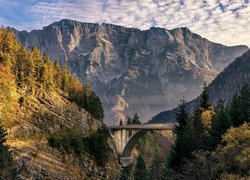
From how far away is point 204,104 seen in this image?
76.8 m

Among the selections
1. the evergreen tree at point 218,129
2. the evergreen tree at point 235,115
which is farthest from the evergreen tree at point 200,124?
the evergreen tree at point 235,115

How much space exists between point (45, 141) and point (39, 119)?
8.22 metres

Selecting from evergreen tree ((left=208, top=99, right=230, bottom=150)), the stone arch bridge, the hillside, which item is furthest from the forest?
the stone arch bridge

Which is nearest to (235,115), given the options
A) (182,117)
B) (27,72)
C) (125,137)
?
(182,117)

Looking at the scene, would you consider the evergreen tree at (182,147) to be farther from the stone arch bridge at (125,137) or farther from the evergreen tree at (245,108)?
the stone arch bridge at (125,137)

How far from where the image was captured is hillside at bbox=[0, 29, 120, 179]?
79750mm

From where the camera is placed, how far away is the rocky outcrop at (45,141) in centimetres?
7762

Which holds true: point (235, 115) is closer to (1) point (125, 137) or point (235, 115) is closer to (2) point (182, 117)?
(2) point (182, 117)

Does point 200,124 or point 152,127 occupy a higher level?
point 152,127

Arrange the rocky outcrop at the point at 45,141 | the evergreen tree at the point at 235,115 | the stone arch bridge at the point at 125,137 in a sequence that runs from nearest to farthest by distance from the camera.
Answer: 1. the evergreen tree at the point at 235,115
2. the rocky outcrop at the point at 45,141
3. the stone arch bridge at the point at 125,137

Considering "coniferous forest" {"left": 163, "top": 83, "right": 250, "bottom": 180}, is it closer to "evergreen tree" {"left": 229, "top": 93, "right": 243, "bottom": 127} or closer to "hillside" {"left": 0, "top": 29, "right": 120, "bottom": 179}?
"evergreen tree" {"left": 229, "top": 93, "right": 243, "bottom": 127}

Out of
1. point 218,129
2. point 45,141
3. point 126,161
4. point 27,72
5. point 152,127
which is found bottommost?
point 218,129

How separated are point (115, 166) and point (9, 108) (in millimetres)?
42093

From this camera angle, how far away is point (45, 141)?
87.4m
